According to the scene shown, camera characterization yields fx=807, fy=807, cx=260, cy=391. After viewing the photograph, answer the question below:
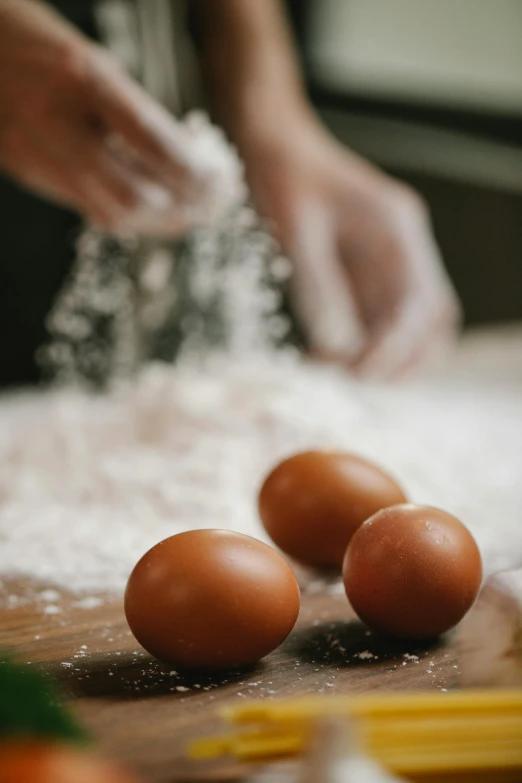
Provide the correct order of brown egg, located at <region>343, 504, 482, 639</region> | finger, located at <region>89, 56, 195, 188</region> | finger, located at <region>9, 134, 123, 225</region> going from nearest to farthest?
brown egg, located at <region>343, 504, 482, 639</region>
finger, located at <region>89, 56, 195, 188</region>
finger, located at <region>9, 134, 123, 225</region>

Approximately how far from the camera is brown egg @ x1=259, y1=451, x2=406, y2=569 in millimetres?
716

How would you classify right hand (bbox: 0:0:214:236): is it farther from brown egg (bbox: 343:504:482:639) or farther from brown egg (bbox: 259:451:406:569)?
brown egg (bbox: 343:504:482:639)

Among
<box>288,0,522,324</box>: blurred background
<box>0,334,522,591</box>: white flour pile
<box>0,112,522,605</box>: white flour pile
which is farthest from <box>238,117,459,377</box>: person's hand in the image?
<box>288,0,522,324</box>: blurred background

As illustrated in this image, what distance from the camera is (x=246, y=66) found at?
1.98 metres

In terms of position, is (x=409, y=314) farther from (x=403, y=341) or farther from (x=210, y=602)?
(x=210, y=602)

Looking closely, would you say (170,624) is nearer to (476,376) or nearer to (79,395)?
(79,395)

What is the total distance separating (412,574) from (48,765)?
33cm

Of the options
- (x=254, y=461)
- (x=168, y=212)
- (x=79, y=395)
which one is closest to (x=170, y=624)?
(x=254, y=461)

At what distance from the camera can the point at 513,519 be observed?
0.96m

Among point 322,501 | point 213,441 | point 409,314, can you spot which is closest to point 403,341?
point 409,314

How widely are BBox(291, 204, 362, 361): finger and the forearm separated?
32cm

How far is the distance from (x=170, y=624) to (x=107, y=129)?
77 cm

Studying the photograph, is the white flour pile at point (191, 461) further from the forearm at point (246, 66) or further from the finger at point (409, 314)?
the forearm at point (246, 66)

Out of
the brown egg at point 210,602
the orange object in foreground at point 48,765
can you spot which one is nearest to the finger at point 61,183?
the brown egg at point 210,602
